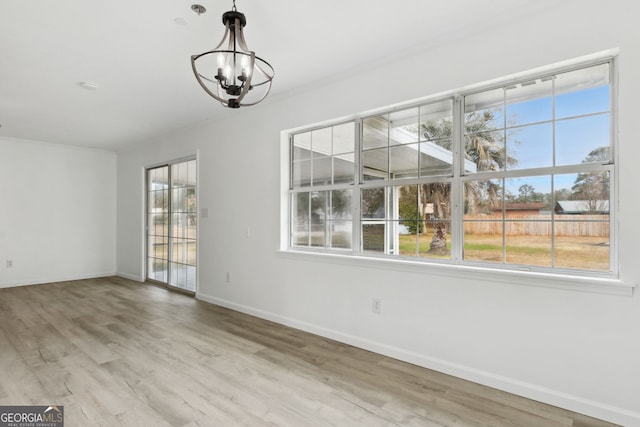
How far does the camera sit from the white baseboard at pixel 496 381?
2.02 m

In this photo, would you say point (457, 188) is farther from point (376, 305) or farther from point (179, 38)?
point (179, 38)

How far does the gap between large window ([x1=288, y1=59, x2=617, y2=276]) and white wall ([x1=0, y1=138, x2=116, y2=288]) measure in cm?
543

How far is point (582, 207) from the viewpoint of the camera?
2.21 m

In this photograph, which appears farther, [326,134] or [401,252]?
[326,134]

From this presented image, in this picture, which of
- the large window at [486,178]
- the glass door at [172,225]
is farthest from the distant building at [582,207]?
the glass door at [172,225]

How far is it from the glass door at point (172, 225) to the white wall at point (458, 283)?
100 cm

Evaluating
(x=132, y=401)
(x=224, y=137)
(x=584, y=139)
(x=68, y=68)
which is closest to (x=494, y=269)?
(x=584, y=139)

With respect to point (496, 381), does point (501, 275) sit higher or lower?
higher

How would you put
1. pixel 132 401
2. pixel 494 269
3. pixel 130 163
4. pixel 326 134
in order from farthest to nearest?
1. pixel 130 163
2. pixel 326 134
3. pixel 494 269
4. pixel 132 401

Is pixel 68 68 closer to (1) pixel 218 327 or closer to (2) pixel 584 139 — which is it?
(1) pixel 218 327

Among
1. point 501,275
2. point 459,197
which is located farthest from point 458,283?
point 459,197

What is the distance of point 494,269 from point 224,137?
3.64 m

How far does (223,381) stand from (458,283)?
1.94 metres

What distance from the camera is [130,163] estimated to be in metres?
6.54
